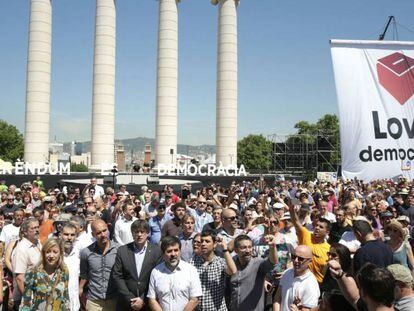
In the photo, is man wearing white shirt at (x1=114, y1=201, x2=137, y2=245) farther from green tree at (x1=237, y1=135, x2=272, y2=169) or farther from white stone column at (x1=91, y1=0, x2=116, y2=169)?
green tree at (x1=237, y1=135, x2=272, y2=169)

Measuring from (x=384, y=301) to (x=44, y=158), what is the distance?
38.0 metres

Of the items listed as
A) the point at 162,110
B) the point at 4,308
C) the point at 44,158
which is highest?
the point at 162,110

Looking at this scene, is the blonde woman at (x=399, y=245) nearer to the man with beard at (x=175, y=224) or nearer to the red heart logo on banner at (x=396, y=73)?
the man with beard at (x=175, y=224)

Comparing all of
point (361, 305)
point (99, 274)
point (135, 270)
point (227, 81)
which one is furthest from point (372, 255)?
point (227, 81)

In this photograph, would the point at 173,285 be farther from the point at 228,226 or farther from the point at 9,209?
the point at 9,209

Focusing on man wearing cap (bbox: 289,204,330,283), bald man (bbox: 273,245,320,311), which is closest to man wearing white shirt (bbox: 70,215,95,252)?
man wearing cap (bbox: 289,204,330,283)

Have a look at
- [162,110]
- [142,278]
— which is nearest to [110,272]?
[142,278]

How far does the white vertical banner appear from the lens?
9.87m

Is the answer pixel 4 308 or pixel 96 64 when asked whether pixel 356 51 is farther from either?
pixel 96 64

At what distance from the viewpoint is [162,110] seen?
128 feet

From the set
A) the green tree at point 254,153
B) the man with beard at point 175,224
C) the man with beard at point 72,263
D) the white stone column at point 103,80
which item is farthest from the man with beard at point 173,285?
the green tree at point 254,153

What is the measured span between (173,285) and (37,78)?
36403mm

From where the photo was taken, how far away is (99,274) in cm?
546

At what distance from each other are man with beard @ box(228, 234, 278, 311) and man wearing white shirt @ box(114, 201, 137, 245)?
399 cm
